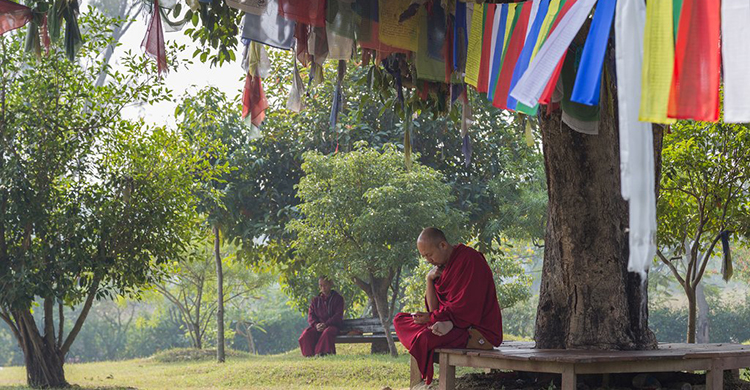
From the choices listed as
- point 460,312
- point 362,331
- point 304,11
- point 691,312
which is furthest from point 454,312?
point 362,331

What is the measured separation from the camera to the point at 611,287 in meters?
7.16

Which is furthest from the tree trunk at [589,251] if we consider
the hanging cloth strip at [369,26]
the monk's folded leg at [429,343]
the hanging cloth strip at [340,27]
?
the hanging cloth strip at [340,27]

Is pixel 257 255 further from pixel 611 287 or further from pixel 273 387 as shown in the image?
pixel 611 287

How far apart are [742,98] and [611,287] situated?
9.80 ft

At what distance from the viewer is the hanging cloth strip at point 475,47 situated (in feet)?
23.3

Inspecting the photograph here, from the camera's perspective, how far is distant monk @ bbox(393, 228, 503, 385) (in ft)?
23.2

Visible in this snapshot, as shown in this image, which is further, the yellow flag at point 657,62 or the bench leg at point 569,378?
the bench leg at point 569,378

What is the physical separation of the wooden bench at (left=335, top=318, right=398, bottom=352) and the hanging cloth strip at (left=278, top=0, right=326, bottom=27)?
32.3ft

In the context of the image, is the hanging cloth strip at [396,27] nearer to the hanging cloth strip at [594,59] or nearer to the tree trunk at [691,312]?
the hanging cloth strip at [594,59]

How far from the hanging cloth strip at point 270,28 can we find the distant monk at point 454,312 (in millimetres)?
2111

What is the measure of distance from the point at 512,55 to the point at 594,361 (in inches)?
93.3

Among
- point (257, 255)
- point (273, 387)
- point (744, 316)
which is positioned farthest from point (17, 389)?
point (744, 316)

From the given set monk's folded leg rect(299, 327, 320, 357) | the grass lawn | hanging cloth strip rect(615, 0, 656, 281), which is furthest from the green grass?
hanging cloth strip rect(615, 0, 656, 281)

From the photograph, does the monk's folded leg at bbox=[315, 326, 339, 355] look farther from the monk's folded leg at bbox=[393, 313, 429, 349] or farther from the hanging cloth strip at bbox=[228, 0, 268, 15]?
the hanging cloth strip at bbox=[228, 0, 268, 15]
